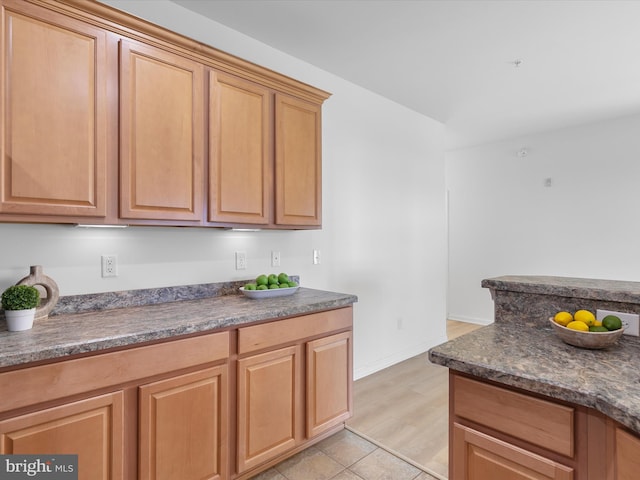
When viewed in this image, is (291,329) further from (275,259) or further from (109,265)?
(109,265)

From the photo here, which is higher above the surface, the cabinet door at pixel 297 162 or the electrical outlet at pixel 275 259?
the cabinet door at pixel 297 162

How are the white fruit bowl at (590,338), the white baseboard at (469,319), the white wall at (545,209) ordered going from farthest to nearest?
the white baseboard at (469,319) → the white wall at (545,209) → the white fruit bowl at (590,338)

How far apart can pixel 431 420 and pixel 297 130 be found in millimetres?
Answer: 2309

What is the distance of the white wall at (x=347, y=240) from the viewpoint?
1.86 meters

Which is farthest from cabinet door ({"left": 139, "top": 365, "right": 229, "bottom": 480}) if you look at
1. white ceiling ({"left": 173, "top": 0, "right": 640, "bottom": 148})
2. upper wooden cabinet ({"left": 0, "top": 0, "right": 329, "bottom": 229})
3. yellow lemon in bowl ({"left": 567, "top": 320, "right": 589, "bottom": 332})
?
white ceiling ({"left": 173, "top": 0, "right": 640, "bottom": 148})

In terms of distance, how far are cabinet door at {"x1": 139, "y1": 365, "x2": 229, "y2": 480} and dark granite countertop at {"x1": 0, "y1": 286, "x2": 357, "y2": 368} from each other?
24 cm

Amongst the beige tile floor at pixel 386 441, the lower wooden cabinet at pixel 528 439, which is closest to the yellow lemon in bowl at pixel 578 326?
the lower wooden cabinet at pixel 528 439

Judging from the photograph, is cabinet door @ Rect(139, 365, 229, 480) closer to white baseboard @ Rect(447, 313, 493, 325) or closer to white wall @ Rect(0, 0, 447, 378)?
white wall @ Rect(0, 0, 447, 378)

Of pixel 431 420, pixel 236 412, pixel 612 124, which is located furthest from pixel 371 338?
pixel 612 124

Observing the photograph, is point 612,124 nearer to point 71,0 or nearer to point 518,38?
point 518,38

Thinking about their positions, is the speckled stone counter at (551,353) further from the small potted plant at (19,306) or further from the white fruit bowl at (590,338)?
the small potted plant at (19,306)

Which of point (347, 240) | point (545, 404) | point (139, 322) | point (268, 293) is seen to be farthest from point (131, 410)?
point (347, 240)

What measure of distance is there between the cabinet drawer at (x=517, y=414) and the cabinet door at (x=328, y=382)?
1.07 metres

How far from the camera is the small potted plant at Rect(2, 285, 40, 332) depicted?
141cm
